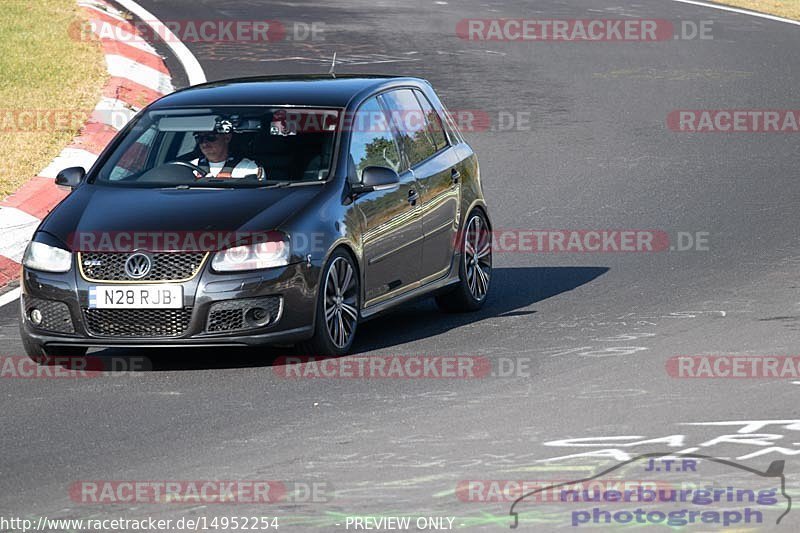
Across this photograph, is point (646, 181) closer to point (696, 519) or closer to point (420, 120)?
point (420, 120)

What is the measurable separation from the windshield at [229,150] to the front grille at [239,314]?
1000 mm

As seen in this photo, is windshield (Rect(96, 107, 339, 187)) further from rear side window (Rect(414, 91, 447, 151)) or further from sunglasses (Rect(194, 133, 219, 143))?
rear side window (Rect(414, 91, 447, 151))

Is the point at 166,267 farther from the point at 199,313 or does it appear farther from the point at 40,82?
the point at 40,82

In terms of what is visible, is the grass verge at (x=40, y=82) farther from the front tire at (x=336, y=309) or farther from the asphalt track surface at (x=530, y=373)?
the front tire at (x=336, y=309)

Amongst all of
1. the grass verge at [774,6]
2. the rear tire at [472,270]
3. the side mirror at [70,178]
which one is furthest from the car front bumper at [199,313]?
the grass verge at [774,6]

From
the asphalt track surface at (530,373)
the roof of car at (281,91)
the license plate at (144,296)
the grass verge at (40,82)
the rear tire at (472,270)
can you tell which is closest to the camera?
the asphalt track surface at (530,373)

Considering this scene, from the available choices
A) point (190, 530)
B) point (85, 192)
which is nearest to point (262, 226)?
point (85, 192)

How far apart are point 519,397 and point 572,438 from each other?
3.35 feet

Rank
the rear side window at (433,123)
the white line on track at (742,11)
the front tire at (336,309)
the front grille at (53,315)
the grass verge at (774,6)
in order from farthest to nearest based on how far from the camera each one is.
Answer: the grass verge at (774,6) → the white line on track at (742,11) → the rear side window at (433,123) → the front tire at (336,309) → the front grille at (53,315)

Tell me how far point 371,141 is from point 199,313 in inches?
77.5

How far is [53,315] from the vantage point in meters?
9.78

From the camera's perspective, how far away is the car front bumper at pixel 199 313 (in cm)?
955

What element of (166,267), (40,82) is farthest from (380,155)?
(40,82)

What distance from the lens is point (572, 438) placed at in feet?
26.0
